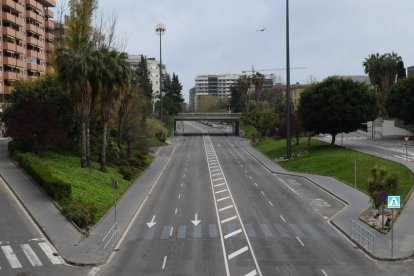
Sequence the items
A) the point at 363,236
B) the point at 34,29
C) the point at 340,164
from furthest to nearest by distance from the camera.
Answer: the point at 34,29, the point at 340,164, the point at 363,236

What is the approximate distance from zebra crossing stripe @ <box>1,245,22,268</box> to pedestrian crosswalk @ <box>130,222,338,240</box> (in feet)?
22.1

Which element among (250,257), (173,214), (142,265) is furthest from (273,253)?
(173,214)

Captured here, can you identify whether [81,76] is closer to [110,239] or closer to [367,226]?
[110,239]

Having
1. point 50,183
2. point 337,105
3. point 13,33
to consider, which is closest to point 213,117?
point 13,33

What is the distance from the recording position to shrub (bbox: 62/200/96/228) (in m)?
32.9

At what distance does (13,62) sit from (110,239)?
76.2 meters

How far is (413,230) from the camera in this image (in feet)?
102

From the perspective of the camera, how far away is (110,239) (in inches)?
1126

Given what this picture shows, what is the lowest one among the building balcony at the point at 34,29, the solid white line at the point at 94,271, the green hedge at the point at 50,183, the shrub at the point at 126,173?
the solid white line at the point at 94,271

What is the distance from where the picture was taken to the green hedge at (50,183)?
37406 mm

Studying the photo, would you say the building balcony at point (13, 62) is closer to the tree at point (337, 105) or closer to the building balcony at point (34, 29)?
the building balcony at point (34, 29)

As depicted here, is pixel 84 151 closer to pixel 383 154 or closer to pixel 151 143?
pixel 151 143

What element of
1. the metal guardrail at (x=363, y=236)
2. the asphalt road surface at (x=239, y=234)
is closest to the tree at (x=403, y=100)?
the asphalt road surface at (x=239, y=234)

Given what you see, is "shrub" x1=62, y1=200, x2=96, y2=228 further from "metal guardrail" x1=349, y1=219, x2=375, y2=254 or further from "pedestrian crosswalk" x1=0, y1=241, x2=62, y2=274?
"metal guardrail" x1=349, y1=219, x2=375, y2=254
